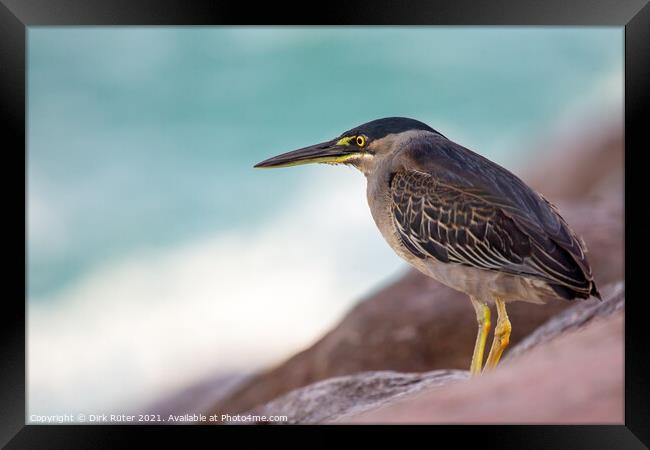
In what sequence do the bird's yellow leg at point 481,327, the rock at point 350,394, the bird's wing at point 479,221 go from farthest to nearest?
the rock at point 350,394 < the bird's yellow leg at point 481,327 < the bird's wing at point 479,221

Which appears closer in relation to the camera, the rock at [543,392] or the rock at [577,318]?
the rock at [543,392]

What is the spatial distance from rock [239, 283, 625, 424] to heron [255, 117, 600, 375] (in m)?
0.22

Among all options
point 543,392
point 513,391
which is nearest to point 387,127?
point 513,391

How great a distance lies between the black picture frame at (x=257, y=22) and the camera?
17.3 feet

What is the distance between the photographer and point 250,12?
533cm

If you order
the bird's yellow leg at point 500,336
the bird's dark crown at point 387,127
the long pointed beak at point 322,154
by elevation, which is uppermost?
the bird's dark crown at point 387,127

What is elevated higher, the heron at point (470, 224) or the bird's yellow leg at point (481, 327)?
the heron at point (470, 224)

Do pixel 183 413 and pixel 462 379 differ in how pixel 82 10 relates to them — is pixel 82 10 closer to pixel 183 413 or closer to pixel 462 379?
pixel 183 413

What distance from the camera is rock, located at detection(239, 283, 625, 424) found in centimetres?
489

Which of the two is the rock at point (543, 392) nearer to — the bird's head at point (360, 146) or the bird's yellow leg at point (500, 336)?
the bird's yellow leg at point (500, 336)

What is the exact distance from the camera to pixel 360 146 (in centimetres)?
521

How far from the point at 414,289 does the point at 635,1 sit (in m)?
3.67

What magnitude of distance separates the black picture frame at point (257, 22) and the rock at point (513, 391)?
231 millimetres

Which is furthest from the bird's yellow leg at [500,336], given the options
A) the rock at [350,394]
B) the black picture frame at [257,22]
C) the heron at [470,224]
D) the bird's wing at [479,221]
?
the black picture frame at [257,22]
